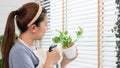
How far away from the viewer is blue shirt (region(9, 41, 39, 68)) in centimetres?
141

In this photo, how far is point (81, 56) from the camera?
2658mm

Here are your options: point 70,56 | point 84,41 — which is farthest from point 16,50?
point 84,41

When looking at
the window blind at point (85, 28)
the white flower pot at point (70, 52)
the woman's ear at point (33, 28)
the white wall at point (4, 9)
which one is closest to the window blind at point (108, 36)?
the window blind at point (85, 28)

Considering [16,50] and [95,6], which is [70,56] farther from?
[95,6]

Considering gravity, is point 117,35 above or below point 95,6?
below

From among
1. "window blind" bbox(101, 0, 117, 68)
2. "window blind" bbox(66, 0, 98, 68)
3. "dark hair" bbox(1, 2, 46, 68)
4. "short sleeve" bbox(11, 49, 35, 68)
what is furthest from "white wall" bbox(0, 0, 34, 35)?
"short sleeve" bbox(11, 49, 35, 68)

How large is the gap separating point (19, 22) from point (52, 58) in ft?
0.97

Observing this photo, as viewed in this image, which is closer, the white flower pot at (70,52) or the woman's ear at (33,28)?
the woman's ear at (33,28)

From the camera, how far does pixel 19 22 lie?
148 cm

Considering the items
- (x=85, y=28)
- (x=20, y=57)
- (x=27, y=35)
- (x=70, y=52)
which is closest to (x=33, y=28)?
(x=27, y=35)

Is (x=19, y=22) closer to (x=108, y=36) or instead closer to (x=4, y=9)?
(x=108, y=36)

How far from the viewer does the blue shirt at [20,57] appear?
141 cm

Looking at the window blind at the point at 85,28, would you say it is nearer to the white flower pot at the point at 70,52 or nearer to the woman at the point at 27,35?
the white flower pot at the point at 70,52

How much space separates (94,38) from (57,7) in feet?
2.97
